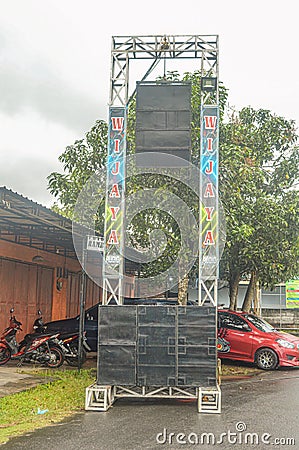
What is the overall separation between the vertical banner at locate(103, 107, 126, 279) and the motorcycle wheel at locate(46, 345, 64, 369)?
14.7 ft

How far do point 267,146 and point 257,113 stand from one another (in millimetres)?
1224

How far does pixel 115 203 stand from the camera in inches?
388

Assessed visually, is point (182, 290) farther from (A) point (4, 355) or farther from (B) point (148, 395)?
(B) point (148, 395)

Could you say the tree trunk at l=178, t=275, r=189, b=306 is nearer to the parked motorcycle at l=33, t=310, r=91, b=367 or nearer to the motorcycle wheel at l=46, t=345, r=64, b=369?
the parked motorcycle at l=33, t=310, r=91, b=367

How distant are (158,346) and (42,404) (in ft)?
6.61

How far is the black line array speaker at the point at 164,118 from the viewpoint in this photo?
10.0m

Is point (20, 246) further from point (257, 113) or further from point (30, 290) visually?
point (257, 113)

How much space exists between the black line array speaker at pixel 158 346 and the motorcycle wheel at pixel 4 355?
5316 millimetres

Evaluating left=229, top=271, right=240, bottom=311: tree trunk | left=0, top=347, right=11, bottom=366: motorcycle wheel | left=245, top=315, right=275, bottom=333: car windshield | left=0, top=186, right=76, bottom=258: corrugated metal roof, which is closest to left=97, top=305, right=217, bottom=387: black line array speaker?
left=0, top=186, right=76, bottom=258: corrugated metal roof

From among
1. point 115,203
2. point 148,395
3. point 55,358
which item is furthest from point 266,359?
point 115,203

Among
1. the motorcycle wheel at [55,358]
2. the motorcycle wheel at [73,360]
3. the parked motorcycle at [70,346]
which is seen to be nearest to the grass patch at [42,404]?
the motorcycle wheel at [55,358]

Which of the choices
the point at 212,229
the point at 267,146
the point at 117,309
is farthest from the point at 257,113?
the point at 117,309

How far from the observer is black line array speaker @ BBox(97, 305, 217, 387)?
9.06 meters

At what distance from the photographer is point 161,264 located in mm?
16156
